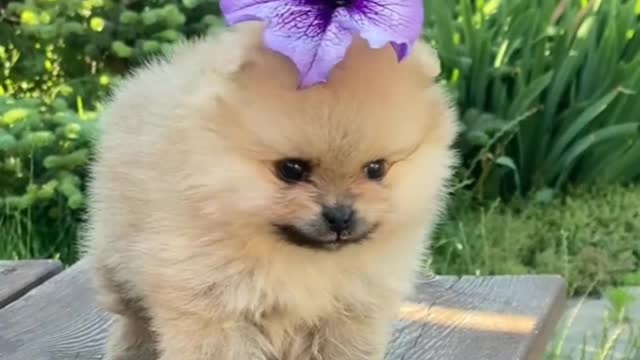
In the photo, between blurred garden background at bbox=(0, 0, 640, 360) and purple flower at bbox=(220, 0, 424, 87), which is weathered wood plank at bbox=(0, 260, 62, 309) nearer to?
purple flower at bbox=(220, 0, 424, 87)

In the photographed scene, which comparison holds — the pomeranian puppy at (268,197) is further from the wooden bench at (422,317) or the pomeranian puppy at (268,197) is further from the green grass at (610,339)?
the green grass at (610,339)

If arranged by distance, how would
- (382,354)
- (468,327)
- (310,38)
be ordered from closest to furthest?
(310,38)
(382,354)
(468,327)

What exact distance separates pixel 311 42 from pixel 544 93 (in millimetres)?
3163

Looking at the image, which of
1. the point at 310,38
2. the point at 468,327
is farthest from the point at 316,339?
the point at 468,327

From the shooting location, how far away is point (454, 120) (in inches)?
65.3

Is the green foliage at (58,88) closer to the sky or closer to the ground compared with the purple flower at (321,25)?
closer to the ground

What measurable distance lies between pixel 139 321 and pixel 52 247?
99.0 inches

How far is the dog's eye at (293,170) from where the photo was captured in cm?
146

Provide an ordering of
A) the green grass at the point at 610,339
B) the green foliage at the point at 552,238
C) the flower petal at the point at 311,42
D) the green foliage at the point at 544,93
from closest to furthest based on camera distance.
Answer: the flower petal at the point at 311,42
the green grass at the point at 610,339
the green foliage at the point at 552,238
the green foliage at the point at 544,93

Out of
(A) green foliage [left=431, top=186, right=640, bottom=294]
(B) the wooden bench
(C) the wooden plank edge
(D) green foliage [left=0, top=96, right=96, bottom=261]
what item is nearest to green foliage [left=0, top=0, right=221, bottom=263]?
(D) green foliage [left=0, top=96, right=96, bottom=261]

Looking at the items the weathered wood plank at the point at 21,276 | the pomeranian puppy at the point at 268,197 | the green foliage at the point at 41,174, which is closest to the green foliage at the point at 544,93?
the green foliage at the point at 41,174

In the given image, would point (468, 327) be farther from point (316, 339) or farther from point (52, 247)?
point (52, 247)

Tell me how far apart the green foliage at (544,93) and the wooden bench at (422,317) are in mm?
1934

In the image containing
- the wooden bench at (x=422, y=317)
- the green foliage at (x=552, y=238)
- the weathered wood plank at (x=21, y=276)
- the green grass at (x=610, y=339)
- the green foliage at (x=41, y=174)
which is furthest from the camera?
the green foliage at (x=552, y=238)
